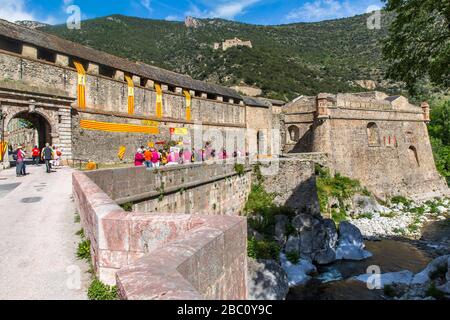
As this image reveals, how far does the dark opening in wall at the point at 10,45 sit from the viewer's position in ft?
58.7

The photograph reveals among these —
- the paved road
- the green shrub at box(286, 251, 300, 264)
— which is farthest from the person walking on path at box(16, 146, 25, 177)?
the green shrub at box(286, 251, 300, 264)

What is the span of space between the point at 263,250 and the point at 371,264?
6.13 meters

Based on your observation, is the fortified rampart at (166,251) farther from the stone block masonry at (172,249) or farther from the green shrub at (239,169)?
the green shrub at (239,169)

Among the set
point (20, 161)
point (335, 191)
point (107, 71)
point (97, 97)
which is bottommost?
point (335, 191)

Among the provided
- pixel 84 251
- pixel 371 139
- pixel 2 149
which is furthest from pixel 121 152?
pixel 371 139

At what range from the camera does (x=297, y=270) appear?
53.5 feet

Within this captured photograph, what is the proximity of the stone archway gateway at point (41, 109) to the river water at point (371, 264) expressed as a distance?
45.6ft

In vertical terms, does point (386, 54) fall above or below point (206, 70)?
below

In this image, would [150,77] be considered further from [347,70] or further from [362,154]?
[347,70]

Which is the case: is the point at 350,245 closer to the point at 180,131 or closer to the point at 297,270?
the point at 297,270

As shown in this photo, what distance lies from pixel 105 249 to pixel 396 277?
14.9 meters

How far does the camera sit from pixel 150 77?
26062 mm

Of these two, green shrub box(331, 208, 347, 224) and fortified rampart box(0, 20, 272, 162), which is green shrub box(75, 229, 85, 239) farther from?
green shrub box(331, 208, 347, 224)

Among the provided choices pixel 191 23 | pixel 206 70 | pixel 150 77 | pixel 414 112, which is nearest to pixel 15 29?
pixel 150 77
